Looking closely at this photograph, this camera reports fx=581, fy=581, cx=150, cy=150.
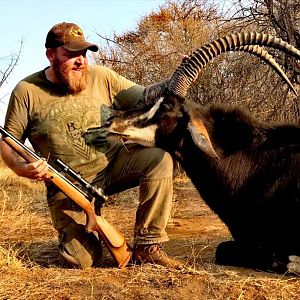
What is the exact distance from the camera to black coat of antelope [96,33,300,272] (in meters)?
4.91

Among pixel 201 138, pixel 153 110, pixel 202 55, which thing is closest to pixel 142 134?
pixel 153 110

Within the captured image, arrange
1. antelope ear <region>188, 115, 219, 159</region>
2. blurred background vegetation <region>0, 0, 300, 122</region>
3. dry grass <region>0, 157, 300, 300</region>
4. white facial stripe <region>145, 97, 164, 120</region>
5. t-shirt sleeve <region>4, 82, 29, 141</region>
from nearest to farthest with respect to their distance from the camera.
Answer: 1. dry grass <region>0, 157, 300, 300</region>
2. antelope ear <region>188, 115, 219, 159</region>
3. white facial stripe <region>145, 97, 164, 120</region>
4. t-shirt sleeve <region>4, 82, 29, 141</region>
5. blurred background vegetation <region>0, 0, 300, 122</region>

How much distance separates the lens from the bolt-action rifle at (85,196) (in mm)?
4906

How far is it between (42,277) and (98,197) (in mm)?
835

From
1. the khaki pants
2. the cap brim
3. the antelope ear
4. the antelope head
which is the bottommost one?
the khaki pants

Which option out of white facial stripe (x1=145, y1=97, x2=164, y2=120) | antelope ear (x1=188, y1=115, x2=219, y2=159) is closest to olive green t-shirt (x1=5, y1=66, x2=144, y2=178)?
white facial stripe (x1=145, y1=97, x2=164, y2=120)

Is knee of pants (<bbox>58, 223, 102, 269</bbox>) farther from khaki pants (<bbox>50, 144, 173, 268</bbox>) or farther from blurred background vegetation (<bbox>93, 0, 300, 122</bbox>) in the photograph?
blurred background vegetation (<bbox>93, 0, 300, 122</bbox>)

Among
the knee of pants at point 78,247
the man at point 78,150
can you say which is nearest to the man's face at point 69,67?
the man at point 78,150

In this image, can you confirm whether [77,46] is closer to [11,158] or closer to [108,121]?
[108,121]

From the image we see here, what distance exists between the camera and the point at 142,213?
5.16 m

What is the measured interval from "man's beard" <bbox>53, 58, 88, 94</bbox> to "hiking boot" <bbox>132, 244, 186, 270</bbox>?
5.16ft

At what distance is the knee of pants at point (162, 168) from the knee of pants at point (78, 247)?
797 millimetres

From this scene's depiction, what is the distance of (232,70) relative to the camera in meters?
12.0

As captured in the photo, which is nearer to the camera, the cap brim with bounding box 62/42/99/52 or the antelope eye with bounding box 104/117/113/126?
the antelope eye with bounding box 104/117/113/126
